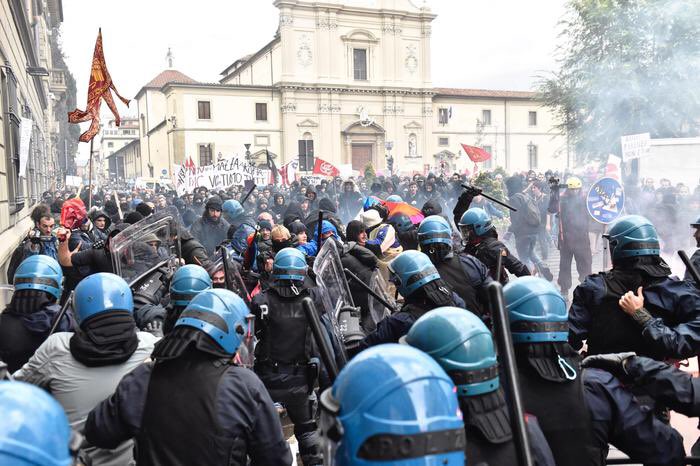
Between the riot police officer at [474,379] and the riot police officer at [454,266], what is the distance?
279cm

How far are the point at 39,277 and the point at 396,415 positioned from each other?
2937 millimetres

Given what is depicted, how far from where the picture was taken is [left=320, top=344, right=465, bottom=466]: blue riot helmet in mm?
1516

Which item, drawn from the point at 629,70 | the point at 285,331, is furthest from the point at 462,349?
the point at 629,70

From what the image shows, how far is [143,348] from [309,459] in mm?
1859

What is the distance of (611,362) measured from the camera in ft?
8.64

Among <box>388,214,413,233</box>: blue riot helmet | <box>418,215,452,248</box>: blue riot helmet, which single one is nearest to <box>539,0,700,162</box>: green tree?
<box>388,214,413,233</box>: blue riot helmet

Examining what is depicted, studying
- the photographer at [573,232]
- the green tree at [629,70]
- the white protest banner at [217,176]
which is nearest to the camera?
the photographer at [573,232]

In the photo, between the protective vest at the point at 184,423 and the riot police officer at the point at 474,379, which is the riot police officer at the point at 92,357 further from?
the riot police officer at the point at 474,379

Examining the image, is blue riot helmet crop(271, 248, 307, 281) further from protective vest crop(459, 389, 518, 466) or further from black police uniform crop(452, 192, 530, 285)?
protective vest crop(459, 389, 518, 466)

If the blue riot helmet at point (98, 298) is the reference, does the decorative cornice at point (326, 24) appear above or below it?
above

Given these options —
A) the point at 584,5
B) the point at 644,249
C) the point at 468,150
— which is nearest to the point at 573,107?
the point at 584,5

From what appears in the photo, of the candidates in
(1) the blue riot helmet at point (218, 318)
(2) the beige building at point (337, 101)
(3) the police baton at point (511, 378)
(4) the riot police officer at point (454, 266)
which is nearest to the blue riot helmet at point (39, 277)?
(1) the blue riot helmet at point (218, 318)

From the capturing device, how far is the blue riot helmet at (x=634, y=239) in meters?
3.60

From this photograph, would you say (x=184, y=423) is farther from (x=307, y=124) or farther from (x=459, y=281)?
(x=307, y=124)
